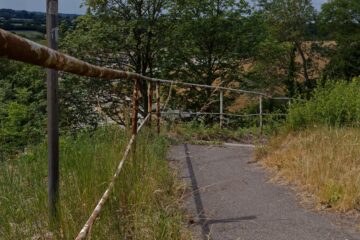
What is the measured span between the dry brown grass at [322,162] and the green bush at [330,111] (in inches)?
12.6

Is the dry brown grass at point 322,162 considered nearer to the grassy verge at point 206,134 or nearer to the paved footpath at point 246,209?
the paved footpath at point 246,209

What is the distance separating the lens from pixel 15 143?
4.50m

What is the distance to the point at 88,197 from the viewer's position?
305cm

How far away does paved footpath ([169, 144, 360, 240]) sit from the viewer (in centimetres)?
375

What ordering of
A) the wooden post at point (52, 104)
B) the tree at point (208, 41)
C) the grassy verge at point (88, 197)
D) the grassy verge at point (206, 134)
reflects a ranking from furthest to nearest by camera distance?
the tree at point (208, 41)
the grassy verge at point (206, 134)
the wooden post at point (52, 104)
the grassy verge at point (88, 197)

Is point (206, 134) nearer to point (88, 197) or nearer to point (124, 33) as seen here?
point (88, 197)

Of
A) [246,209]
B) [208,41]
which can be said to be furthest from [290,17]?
[246,209]

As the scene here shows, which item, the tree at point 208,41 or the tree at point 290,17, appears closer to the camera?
the tree at point 208,41

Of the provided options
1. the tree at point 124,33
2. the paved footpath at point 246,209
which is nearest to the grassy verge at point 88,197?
the paved footpath at point 246,209

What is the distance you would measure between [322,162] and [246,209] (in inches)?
44.4

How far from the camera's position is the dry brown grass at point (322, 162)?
433 centimetres

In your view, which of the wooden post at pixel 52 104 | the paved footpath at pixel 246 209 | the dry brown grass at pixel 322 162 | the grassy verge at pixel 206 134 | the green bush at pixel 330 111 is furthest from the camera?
the grassy verge at pixel 206 134

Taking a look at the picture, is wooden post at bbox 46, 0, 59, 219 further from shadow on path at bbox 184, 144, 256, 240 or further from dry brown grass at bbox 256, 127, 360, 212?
dry brown grass at bbox 256, 127, 360, 212

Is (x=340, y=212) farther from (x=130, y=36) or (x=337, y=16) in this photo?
(x=337, y=16)
